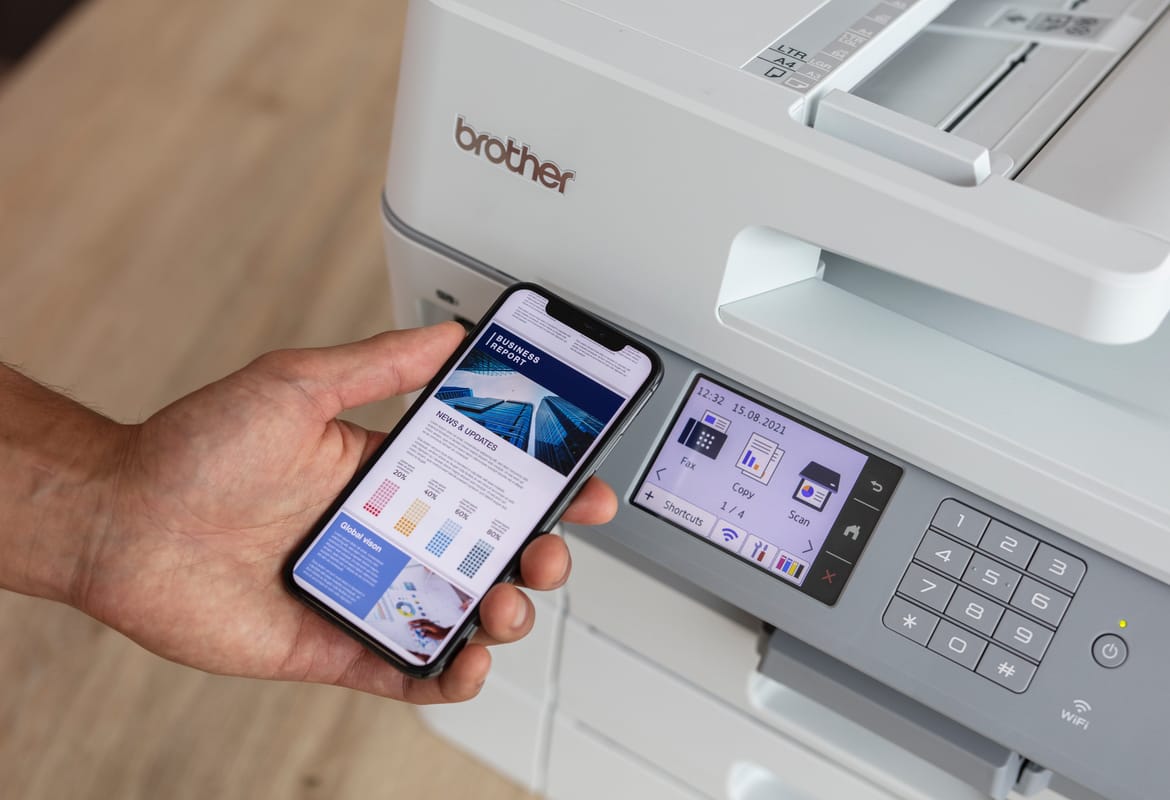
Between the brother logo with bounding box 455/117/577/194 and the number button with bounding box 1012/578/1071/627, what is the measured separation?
1.04 ft

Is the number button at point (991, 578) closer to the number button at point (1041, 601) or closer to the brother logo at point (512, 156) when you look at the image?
the number button at point (1041, 601)

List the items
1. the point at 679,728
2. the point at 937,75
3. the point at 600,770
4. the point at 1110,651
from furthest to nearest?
1. the point at 600,770
2. the point at 679,728
3. the point at 937,75
4. the point at 1110,651

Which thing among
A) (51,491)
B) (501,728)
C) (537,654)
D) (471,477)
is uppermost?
(471,477)

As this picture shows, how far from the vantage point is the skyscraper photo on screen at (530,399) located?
1.93ft

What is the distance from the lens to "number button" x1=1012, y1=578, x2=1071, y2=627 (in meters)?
0.51

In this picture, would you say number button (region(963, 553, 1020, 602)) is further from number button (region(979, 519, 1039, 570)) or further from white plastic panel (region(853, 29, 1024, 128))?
white plastic panel (region(853, 29, 1024, 128))

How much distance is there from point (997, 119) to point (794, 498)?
0.24 m

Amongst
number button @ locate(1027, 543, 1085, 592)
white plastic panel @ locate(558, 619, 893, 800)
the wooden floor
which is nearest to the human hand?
white plastic panel @ locate(558, 619, 893, 800)

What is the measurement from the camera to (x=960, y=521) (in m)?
0.52

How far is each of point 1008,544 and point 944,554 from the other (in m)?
0.03

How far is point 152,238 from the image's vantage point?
4.94 ft

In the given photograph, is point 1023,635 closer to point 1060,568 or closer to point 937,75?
point 1060,568

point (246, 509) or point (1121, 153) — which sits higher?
point (1121, 153)

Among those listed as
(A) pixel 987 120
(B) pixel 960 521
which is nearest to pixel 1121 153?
(A) pixel 987 120
